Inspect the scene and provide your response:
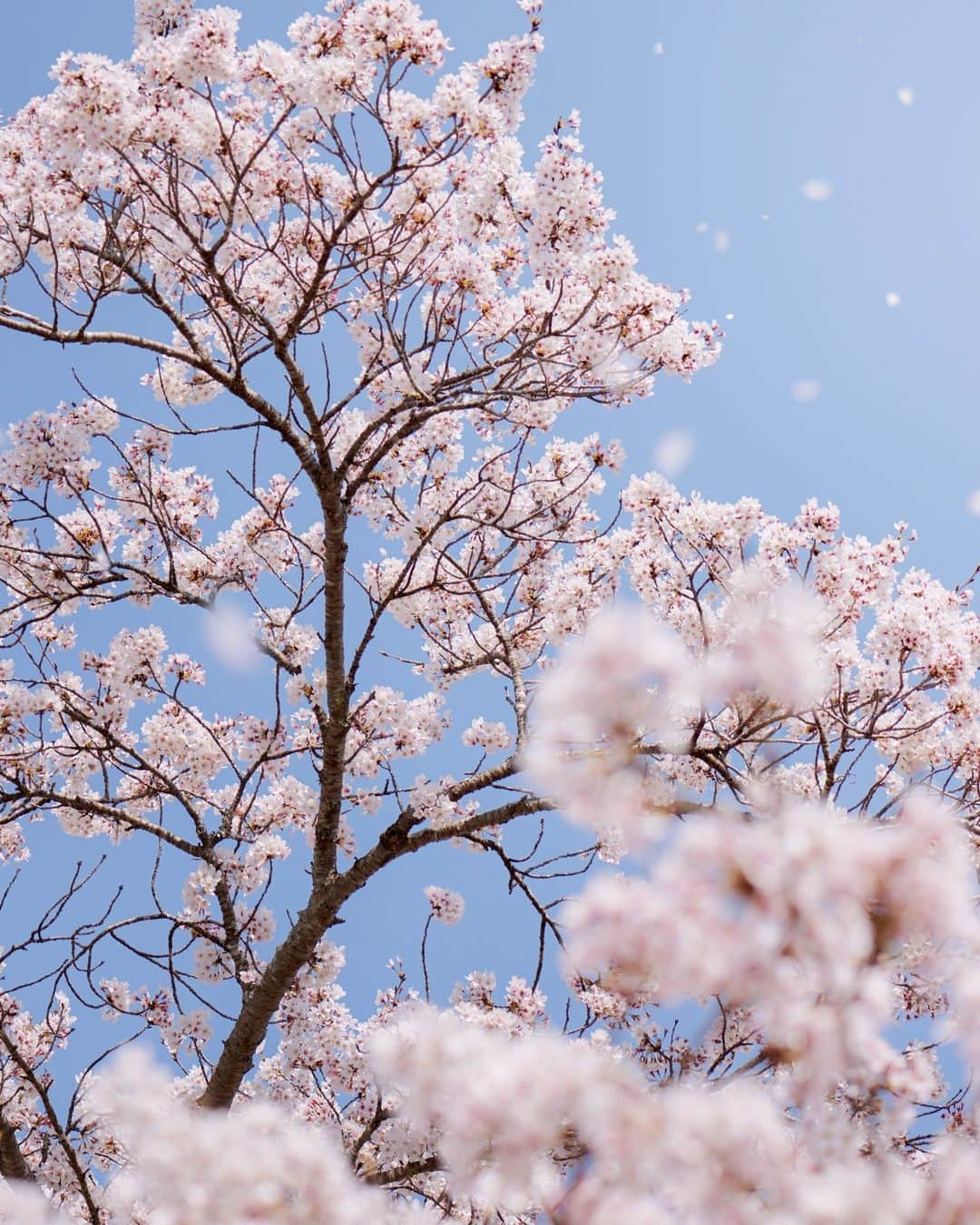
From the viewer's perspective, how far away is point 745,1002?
135 cm

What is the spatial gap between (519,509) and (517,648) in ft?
4.18

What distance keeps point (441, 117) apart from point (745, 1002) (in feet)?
14.8

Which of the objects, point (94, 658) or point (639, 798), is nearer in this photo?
point (639, 798)

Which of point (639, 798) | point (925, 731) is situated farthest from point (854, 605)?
point (639, 798)

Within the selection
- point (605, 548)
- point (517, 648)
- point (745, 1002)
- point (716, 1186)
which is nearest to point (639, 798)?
point (745, 1002)

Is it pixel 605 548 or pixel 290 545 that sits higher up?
pixel 605 548

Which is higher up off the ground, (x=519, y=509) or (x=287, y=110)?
(x=519, y=509)

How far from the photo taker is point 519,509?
7.26 meters

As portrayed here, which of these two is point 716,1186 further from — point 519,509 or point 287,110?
point 519,509

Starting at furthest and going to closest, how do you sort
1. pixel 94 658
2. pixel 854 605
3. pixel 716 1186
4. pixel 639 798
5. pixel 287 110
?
pixel 94 658
pixel 854 605
pixel 287 110
pixel 639 798
pixel 716 1186

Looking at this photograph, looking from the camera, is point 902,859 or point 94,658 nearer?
point 902,859

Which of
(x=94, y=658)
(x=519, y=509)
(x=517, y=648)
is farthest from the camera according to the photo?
(x=517, y=648)

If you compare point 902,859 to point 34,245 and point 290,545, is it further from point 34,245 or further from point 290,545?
point 290,545

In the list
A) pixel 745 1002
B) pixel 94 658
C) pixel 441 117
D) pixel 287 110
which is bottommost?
pixel 745 1002
